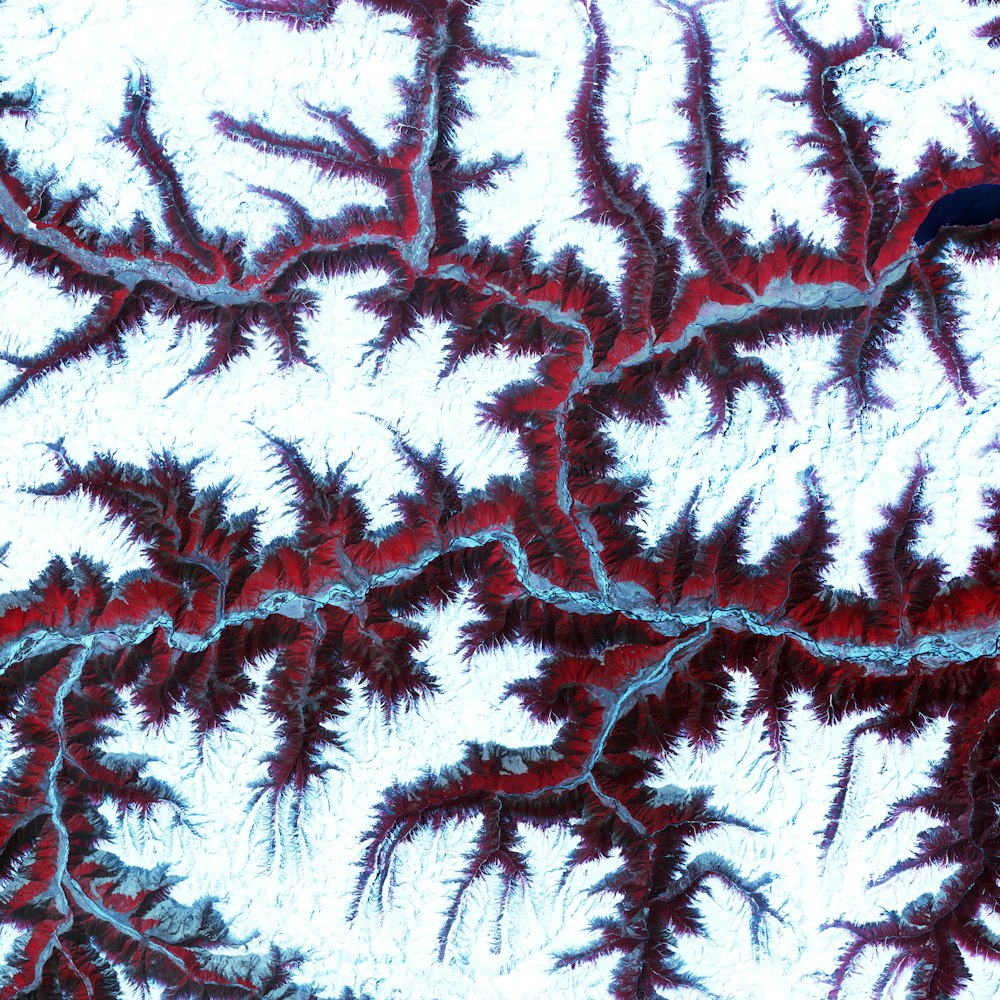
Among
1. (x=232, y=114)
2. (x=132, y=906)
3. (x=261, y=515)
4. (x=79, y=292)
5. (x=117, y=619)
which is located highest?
(x=232, y=114)

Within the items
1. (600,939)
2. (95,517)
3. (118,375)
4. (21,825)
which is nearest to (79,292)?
(118,375)

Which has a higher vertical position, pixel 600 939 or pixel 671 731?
pixel 671 731

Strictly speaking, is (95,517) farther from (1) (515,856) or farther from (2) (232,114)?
(1) (515,856)

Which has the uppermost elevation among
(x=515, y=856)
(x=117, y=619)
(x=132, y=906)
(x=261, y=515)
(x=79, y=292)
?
(x=79, y=292)

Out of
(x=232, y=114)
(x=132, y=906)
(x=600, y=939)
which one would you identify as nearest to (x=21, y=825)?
(x=132, y=906)

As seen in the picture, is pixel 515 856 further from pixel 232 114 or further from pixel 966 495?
pixel 232 114

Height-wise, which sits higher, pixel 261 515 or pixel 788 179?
pixel 788 179
